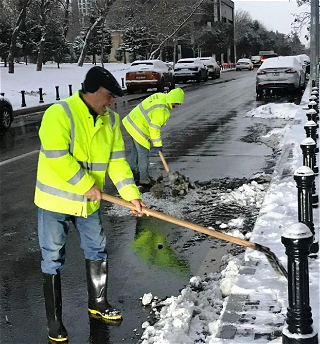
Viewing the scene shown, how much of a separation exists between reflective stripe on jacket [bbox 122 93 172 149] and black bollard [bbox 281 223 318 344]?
517 centimetres

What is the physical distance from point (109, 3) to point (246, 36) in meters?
Result: 57.4

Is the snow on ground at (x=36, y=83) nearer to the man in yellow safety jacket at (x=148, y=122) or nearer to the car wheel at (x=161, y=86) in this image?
the car wheel at (x=161, y=86)

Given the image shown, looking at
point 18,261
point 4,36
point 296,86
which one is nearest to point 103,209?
point 18,261

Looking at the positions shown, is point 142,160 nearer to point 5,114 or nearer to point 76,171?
point 76,171

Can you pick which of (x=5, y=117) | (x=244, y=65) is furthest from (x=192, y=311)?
(x=244, y=65)

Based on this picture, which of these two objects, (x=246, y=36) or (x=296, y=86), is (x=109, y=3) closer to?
(x=296, y=86)

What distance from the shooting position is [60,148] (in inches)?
152

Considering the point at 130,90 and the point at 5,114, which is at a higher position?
the point at 5,114

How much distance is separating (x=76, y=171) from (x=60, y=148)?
18cm

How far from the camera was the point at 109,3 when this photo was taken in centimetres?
3891

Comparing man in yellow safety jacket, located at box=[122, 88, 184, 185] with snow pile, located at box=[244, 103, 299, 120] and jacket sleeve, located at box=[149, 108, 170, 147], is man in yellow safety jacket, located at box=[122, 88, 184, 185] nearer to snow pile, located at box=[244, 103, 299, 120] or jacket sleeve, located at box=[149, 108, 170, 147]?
jacket sleeve, located at box=[149, 108, 170, 147]

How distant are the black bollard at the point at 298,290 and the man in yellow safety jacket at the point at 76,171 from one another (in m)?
1.33

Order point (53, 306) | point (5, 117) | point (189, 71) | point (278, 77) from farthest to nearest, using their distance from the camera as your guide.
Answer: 1. point (189, 71)
2. point (278, 77)
3. point (5, 117)
4. point (53, 306)

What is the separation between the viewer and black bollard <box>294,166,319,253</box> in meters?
4.93
